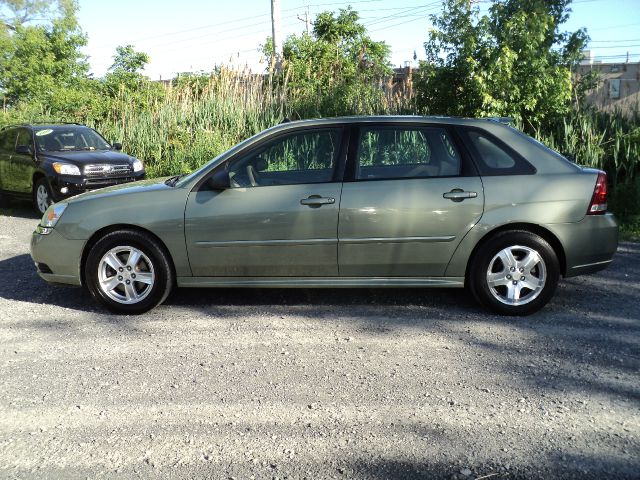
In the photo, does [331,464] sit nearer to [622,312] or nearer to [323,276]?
[323,276]

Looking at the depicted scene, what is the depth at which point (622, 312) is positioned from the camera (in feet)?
17.9

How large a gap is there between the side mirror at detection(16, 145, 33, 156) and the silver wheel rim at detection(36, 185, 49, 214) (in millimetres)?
717

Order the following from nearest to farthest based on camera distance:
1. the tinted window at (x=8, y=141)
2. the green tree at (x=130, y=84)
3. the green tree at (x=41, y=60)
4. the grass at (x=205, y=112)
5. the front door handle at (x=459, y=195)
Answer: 1. the front door handle at (x=459, y=195)
2. the tinted window at (x=8, y=141)
3. the grass at (x=205, y=112)
4. the green tree at (x=130, y=84)
5. the green tree at (x=41, y=60)

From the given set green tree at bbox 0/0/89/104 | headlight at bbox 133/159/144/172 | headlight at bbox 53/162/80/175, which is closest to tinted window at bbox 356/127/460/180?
headlight at bbox 53/162/80/175

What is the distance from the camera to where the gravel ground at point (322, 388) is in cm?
314

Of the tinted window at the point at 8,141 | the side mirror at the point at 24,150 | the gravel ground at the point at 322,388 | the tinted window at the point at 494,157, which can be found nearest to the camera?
the gravel ground at the point at 322,388

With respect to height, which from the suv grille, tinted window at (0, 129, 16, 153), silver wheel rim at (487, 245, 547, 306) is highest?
tinted window at (0, 129, 16, 153)

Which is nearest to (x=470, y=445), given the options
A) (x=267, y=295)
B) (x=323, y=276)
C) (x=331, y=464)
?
(x=331, y=464)

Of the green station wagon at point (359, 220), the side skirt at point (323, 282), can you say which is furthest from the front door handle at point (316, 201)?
the side skirt at point (323, 282)

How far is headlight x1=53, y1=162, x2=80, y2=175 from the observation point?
438 inches

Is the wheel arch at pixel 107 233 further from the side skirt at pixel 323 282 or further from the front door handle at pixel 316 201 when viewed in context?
the front door handle at pixel 316 201

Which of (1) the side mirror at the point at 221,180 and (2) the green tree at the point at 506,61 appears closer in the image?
(1) the side mirror at the point at 221,180

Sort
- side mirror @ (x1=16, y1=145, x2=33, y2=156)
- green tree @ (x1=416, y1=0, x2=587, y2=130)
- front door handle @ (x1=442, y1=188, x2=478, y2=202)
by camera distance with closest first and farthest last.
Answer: front door handle @ (x1=442, y1=188, x2=478, y2=202)
green tree @ (x1=416, y1=0, x2=587, y2=130)
side mirror @ (x1=16, y1=145, x2=33, y2=156)

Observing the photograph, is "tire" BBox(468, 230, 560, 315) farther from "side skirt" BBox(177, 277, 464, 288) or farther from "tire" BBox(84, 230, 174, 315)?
"tire" BBox(84, 230, 174, 315)
